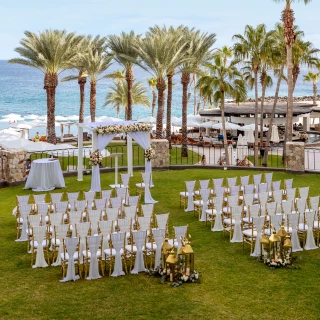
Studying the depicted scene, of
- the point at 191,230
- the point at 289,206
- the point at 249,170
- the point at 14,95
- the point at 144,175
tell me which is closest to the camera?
the point at 289,206

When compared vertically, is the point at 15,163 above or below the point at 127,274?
above

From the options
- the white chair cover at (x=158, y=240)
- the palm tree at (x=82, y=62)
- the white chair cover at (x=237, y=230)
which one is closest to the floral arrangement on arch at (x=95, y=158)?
the white chair cover at (x=237, y=230)

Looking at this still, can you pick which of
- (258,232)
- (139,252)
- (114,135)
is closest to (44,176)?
(114,135)

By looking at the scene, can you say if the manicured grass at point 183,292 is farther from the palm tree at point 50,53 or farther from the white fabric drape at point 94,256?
the palm tree at point 50,53

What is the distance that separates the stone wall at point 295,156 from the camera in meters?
24.6

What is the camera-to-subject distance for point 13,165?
22875 mm

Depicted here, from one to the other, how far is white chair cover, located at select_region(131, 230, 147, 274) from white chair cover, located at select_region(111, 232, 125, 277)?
30 cm

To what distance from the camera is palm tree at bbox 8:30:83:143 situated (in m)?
34.2

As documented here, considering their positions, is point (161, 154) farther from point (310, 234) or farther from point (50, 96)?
point (310, 234)

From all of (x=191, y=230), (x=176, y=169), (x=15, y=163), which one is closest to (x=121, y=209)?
(x=191, y=230)

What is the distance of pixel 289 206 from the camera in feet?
48.0

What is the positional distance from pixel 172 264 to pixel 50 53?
2566 centimetres

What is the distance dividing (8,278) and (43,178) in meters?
10.1

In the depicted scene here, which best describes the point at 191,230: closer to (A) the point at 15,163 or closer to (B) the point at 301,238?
(B) the point at 301,238
